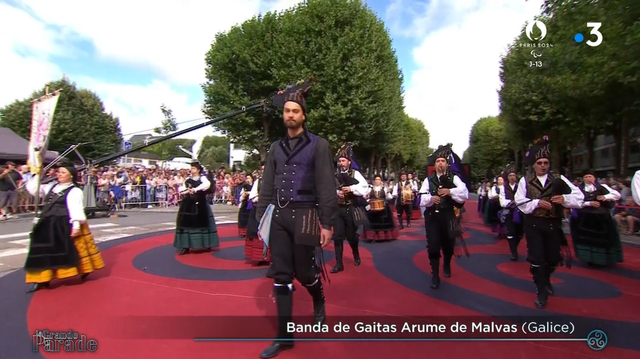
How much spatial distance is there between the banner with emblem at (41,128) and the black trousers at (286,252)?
4876 mm

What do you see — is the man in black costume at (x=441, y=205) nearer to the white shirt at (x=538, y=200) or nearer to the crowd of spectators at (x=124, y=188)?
the white shirt at (x=538, y=200)

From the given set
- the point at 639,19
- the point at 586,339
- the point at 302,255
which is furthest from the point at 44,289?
the point at 639,19

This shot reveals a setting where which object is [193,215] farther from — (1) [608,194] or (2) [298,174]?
(1) [608,194]

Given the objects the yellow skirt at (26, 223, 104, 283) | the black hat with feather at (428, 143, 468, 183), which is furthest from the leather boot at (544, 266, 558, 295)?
the yellow skirt at (26, 223, 104, 283)

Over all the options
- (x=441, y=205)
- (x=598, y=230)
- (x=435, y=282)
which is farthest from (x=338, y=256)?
(x=598, y=230)

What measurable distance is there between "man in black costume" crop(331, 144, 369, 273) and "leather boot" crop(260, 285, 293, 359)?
2.75 m

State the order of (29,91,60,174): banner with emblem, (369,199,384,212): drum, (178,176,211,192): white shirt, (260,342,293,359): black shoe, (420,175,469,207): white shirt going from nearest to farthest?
(260,342,293,359): black shoe, (420,175,469,207): white shirt, (29,91,60,174): banner with emblem, (178,176,211,192): white shirt, (369,199,384,212): drum

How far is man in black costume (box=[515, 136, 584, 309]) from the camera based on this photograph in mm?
4625

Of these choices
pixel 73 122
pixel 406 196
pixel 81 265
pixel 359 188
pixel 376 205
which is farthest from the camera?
pixel 73 122

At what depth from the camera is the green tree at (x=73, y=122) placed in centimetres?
3269

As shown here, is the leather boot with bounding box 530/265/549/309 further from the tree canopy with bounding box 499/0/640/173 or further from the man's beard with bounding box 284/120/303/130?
the tree canopy with bounding box 499/0/640/173

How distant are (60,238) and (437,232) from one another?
5.20 metres

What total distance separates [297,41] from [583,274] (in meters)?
18.3

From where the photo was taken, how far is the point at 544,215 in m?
4.71
